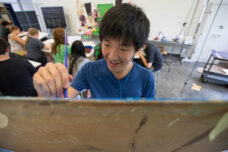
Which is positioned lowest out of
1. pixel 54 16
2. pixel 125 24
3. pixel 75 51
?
pixel 75 51

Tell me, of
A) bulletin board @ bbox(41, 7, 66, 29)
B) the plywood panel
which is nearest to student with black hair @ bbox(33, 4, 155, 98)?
the plywood panel

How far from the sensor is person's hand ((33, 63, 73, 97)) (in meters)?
0.36

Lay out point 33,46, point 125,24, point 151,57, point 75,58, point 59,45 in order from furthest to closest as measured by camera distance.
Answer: point 33,46, point 59,45, point 151,57, point 75,58, point 125,24

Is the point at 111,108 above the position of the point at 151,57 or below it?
above

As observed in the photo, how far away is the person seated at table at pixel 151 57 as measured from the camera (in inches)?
68.7

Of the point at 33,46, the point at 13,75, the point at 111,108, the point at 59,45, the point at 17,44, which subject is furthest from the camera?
the point at 17,44

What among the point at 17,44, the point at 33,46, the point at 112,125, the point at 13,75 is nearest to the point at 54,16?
the point at 17,44

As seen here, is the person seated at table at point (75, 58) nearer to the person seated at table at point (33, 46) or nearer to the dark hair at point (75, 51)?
the dark hair at point (75, 51)

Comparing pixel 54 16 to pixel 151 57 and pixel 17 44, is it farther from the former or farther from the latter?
pixel 151 57

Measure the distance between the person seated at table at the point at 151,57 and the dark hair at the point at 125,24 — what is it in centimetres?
131

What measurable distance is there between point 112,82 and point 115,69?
0.09 m

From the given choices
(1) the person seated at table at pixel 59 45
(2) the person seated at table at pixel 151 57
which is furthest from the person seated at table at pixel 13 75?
(2) the person seated at table at pixel 151 57

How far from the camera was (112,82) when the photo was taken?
0.64 meters

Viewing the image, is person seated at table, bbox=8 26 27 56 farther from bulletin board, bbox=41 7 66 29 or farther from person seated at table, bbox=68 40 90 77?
bulletin board, bbox=41 7 66 29
